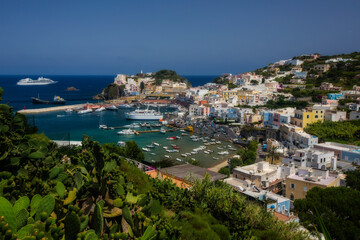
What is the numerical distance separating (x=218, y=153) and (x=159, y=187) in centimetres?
1363

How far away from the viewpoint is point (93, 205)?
240cm

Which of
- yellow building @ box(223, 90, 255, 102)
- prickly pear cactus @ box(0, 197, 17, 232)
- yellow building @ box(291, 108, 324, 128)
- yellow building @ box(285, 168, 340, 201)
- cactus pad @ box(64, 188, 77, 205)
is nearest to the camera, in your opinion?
prickly pear cactus @ box(0, 197, 17, 232)

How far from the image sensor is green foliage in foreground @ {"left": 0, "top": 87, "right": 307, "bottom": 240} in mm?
1610

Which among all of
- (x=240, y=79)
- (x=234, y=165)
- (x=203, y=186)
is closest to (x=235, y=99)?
(x=240, y=79)

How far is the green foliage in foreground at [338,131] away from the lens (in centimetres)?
1715

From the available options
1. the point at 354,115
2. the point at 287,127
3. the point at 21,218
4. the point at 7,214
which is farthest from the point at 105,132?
the point at 7,214

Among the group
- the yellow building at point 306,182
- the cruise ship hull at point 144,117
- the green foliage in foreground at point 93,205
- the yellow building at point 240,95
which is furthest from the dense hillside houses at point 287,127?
the green foliage in foreground at point 93,205

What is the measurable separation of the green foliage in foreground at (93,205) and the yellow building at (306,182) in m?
5.60

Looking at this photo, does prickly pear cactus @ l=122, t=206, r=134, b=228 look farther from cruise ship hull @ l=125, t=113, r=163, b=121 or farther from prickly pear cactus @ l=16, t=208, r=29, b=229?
cruise ship hull @ l=125, t=113, r=163, b=121

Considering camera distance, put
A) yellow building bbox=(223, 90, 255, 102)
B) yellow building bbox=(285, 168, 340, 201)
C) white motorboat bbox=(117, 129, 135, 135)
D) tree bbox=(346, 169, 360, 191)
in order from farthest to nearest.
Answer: yellow building bbox=(223, 90, 255, 102), white motorboat bbox=(117, 129, 135, 135), tree bbox=(346, 169, 360, 191), yellow building bbox=(285, 168, 340, 201)

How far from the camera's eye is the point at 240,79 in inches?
1818

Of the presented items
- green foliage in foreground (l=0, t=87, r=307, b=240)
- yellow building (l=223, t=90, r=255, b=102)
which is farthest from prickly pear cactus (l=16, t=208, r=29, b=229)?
yellow building (l=223, t=90, r=255, b=102)

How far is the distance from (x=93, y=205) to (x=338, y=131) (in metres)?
18.5

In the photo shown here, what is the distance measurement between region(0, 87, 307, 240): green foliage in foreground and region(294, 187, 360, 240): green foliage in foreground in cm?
278
